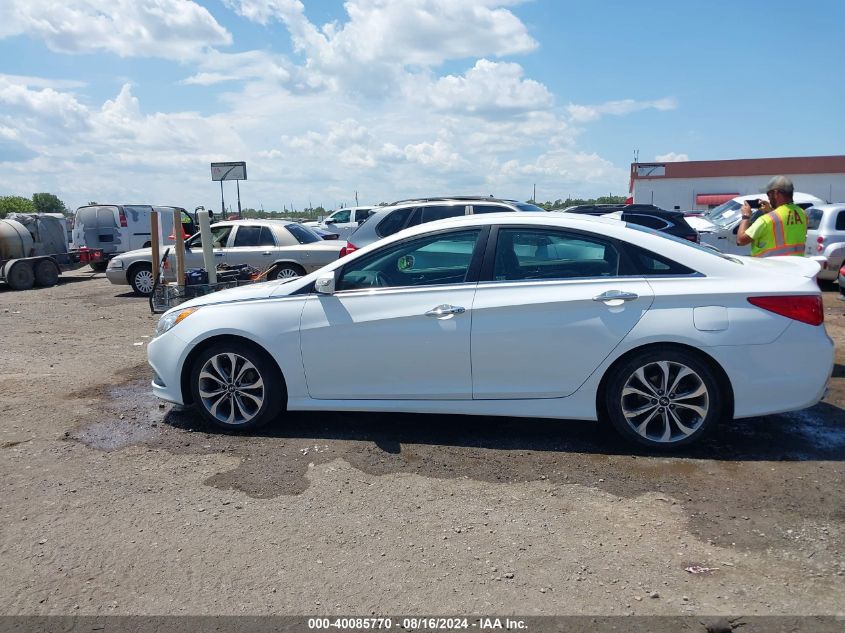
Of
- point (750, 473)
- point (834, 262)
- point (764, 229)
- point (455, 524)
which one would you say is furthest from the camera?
point (834, 262)

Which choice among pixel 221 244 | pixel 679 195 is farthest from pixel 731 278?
pixel 679 195

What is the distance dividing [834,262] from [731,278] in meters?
9.47

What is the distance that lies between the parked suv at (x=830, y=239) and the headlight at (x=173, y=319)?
36.6 feet

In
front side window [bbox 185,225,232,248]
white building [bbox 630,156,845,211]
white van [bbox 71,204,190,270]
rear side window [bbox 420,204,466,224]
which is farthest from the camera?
white building [bbox 630,156,845,211]

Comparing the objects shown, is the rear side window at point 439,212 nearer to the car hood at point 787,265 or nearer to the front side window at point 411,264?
the front side window at point 411,264

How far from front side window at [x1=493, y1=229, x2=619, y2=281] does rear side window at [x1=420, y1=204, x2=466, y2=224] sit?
18.7 feet

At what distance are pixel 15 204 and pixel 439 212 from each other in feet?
160

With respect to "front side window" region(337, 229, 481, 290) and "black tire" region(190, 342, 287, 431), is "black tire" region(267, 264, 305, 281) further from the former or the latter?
"front side window" region(337, 229, 481, 290)

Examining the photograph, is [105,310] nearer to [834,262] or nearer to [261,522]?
[261,522]

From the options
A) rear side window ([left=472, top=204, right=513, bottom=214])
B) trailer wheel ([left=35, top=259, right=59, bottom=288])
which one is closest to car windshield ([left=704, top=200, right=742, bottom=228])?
rear side window ([left=472, top=204, right=513, bottom=214])

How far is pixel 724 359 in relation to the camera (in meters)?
4.44

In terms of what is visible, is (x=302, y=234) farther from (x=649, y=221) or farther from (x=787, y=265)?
(x=787, y=265)

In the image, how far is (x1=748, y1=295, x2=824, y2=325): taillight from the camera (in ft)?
14.5

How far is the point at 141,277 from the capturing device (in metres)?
14.6
